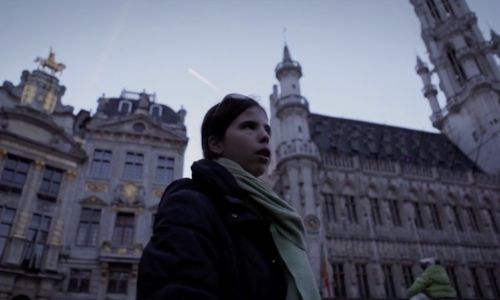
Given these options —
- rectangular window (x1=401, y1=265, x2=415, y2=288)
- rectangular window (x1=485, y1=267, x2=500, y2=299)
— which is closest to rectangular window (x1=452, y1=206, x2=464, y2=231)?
rectangular window (x1=485, y1=267, x2=500, y2=299)

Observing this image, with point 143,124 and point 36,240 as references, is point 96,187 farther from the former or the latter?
point 143,124

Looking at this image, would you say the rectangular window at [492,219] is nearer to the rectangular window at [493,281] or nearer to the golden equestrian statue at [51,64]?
the rectangular window at [493,281]

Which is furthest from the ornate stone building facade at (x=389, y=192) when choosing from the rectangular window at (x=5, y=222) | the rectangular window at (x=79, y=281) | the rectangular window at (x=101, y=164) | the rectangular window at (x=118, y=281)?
the rectangular window at (x=5, y=222)

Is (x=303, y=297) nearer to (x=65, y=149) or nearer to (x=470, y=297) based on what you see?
→ (x=65, y=149)

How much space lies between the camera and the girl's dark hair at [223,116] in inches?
88.4

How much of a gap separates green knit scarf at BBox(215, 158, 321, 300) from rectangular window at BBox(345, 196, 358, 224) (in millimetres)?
25398

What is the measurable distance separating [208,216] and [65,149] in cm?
2121

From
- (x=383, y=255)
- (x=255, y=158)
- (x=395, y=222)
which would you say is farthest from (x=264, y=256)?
(x=395, y=222)

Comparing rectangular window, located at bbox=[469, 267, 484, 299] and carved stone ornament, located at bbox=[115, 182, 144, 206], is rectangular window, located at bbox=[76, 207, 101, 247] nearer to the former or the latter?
carved stone ornament, located at bbox=[115, 182, 144, 206]

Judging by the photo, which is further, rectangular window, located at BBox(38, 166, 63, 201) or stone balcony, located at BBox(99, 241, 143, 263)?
rectangular window, located at BBox(38, 166, 63, 201)

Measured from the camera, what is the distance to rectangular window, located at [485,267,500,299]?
85.7 feet

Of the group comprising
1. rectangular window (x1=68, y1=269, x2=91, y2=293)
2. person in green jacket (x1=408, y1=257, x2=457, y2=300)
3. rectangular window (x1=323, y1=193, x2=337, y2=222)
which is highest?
rectangular window (x1=323, y1=193, x2=337, y2=222)

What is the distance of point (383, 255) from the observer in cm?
2467

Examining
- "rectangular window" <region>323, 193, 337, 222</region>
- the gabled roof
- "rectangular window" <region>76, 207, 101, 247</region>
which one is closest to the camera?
"rectangular window" <region>76, 207, 101, 247</region>
